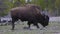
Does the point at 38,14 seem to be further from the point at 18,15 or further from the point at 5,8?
the point at 5,8

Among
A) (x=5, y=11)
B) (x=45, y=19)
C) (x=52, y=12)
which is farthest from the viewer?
(x=52, y=12)

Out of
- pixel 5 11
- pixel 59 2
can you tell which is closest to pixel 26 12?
pixel 5 11

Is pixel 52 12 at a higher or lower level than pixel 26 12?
lower

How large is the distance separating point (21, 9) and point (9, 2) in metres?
20.4

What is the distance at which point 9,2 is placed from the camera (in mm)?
35781

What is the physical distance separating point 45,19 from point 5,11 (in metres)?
18.2

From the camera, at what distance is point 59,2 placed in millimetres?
37906

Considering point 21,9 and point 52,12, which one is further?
point 52,12

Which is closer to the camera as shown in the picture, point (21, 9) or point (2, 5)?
point (21, 9)

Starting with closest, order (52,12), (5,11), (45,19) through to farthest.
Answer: (45,19)
(5,11)
(52,12)

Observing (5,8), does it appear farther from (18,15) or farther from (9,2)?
(18,15)

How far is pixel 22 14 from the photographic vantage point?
610 inches

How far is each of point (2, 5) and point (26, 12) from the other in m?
18.9

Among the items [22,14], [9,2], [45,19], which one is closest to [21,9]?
[22,14]
